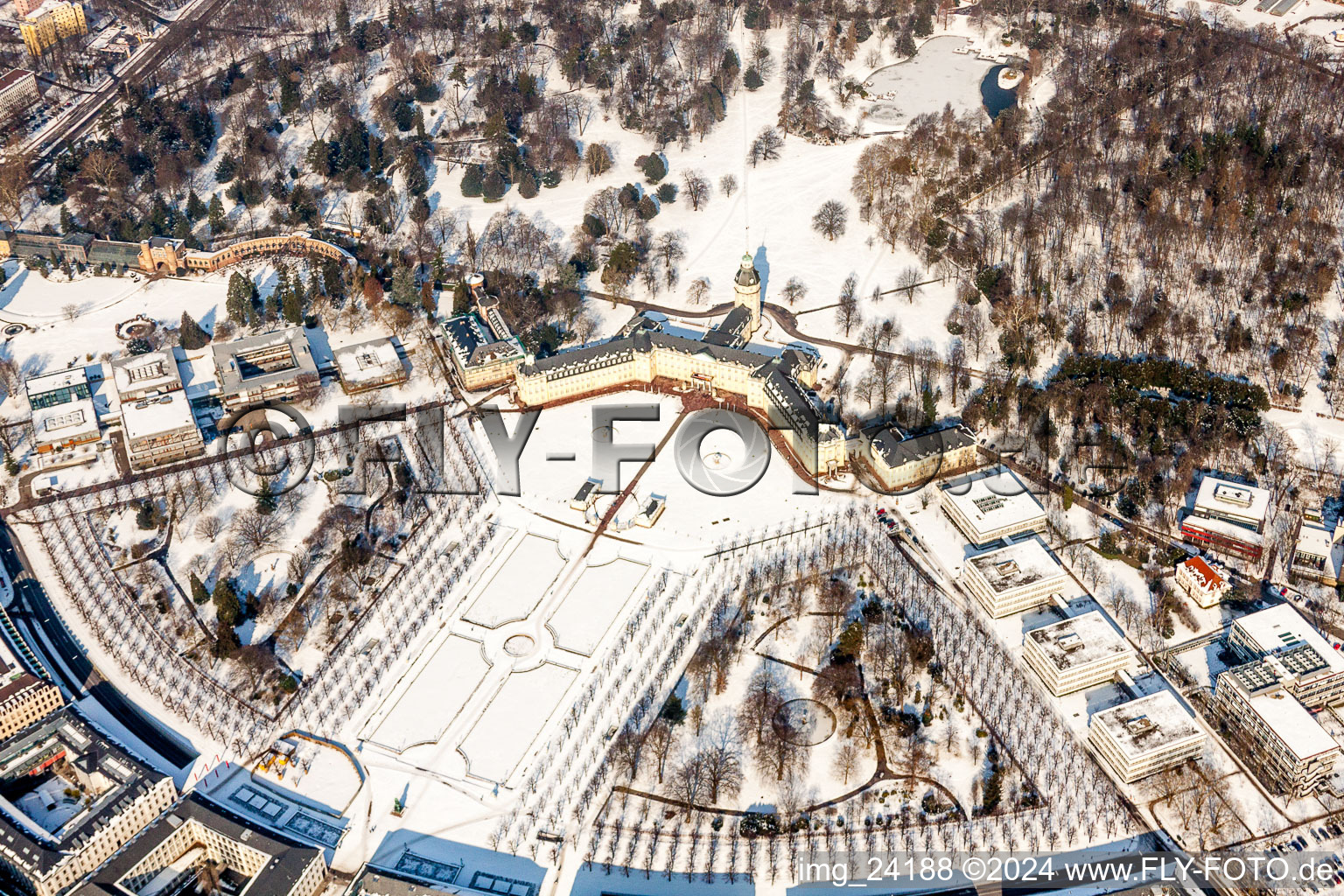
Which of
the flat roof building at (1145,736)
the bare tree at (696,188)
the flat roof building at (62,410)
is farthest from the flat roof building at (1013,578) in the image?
the flat roof building at (62,410)

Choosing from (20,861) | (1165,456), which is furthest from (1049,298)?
(20,861)

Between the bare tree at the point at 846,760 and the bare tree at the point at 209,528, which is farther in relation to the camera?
the bare tree at the point at 209,528

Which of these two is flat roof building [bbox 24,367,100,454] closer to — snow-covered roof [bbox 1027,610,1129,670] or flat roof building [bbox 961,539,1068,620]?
flat roof building [bbox 961,539,1068,620]

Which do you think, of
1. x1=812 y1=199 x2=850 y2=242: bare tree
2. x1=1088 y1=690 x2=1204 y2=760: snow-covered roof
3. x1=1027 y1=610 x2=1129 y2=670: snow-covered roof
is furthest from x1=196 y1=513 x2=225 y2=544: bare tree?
x1=812 y1=199 x2=850 y2=242: bare tree

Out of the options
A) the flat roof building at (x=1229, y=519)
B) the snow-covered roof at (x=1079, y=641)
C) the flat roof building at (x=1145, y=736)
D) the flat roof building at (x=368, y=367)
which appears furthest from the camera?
the flat roof building at (x=368, y=367)

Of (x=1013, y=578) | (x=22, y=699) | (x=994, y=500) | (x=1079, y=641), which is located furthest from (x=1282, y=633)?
(x=22, y=699)

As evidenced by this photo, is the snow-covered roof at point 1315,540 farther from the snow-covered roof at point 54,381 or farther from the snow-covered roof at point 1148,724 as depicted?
the snow-covered roof at point 54,381
